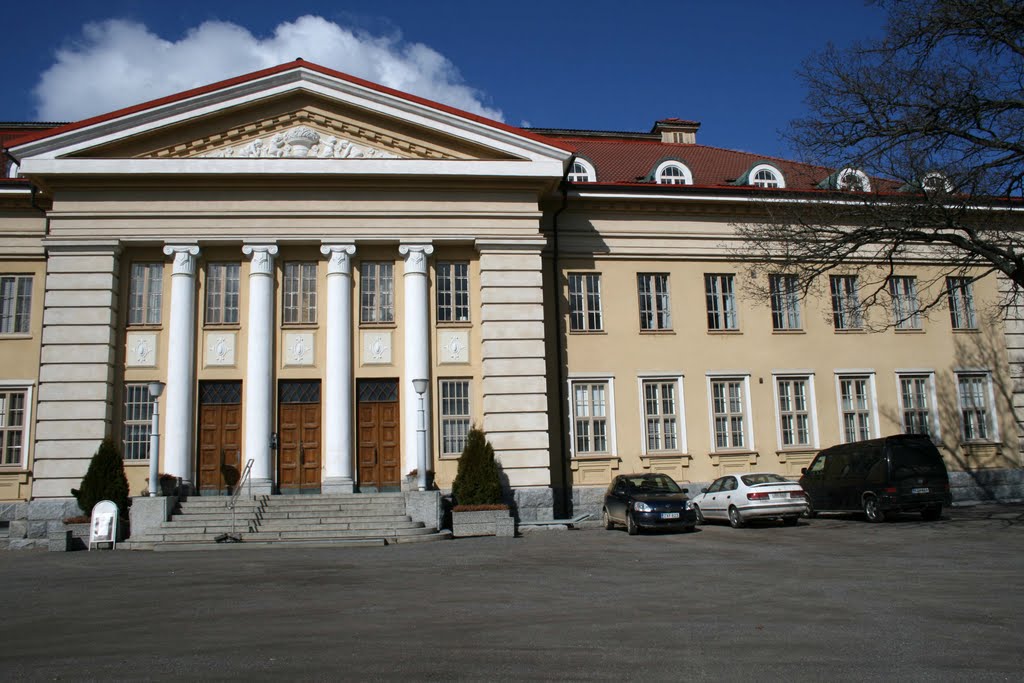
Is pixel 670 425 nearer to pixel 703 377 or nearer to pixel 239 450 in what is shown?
pixel 703 377

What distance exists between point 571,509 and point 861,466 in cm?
800

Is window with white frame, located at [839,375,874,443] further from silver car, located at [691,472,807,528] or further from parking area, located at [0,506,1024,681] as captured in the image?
parking area, located at [0,506,1024,681]

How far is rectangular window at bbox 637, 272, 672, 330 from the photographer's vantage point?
26484 millimetres

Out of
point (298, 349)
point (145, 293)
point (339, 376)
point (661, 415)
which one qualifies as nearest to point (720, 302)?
point (661, 415)

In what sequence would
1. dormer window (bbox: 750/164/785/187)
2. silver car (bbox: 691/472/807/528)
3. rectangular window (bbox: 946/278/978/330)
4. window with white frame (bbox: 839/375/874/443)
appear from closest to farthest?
silver car (bbox: 691/472/807/528), window with white frame (bbox: 839/375/874/443), rectangular window (bbox: 946/278/978/330), dormer window (bbox: 750/164/785/187)

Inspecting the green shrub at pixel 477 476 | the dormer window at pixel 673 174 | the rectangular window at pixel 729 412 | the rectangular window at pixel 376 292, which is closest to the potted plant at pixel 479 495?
the green shrub at pixel 477 476

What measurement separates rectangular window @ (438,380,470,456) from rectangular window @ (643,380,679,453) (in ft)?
18.8

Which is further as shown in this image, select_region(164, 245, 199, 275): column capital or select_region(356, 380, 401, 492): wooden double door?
select_region(356, 380, 401, 492): wooden double door

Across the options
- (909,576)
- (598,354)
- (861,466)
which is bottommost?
(909,576)

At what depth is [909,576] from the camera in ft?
40.1

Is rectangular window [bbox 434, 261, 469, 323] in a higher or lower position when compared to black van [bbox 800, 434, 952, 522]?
higher

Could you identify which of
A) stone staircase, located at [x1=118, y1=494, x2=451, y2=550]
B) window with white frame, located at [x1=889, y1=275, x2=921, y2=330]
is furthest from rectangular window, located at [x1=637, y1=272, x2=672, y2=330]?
stone staircase, located at [x1=118, y1=494, x2=451, y2=550]

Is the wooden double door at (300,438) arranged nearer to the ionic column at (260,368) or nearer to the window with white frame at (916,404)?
the ionic column at (260,368)

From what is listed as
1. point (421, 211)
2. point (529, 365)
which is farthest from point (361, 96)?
point (529, 365)
